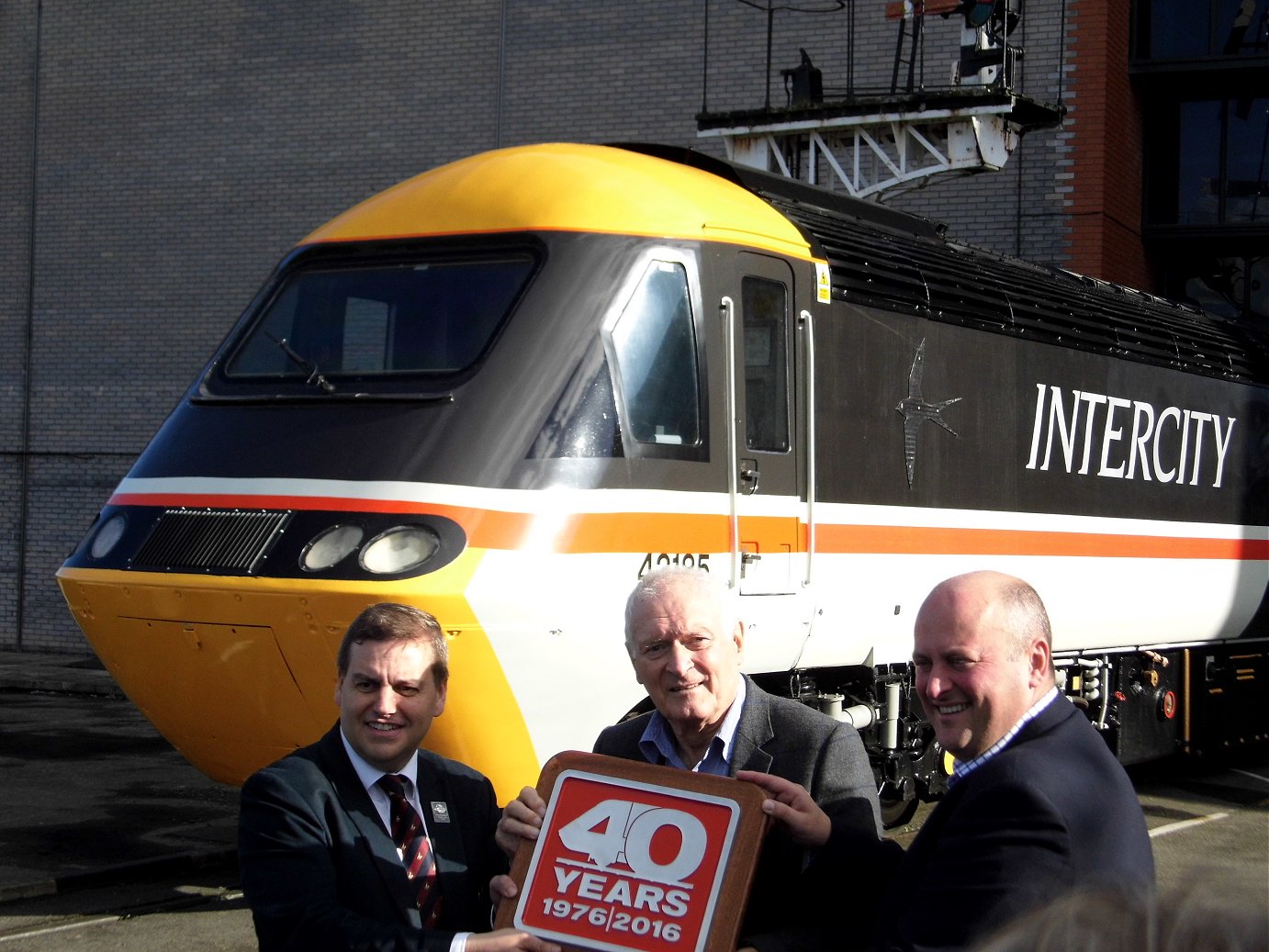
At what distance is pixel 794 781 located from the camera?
363 cm

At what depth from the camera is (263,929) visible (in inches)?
129

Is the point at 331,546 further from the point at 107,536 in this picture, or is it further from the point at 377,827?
the point at 377,827

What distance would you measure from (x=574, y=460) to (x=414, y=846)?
3.64 m

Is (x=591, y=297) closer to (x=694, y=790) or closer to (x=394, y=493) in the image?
(x=394, y=493)

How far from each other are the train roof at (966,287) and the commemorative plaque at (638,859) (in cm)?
537

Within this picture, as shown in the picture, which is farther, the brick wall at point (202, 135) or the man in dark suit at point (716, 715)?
the brick wall at point (202, 135)

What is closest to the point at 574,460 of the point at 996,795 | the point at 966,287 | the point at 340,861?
the point at 966,287

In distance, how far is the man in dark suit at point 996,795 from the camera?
8.87ft

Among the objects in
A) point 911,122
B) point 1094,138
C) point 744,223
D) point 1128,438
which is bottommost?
point 1128,438

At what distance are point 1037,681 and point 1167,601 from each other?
330 inches

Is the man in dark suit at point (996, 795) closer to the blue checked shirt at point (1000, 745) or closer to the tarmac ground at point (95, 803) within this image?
the blue checked shirt at point (1000, 745)

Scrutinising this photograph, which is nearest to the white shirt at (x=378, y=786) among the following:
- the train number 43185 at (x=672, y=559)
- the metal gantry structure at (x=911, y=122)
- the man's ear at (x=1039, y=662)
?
the man's ear at (x=1039, y=662)

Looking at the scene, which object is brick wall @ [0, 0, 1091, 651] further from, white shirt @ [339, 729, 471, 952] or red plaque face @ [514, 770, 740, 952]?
red plaque face @ [514, 770, 740, 952]

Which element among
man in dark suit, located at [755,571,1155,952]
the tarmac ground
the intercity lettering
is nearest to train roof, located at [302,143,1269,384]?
the intercity lettering
